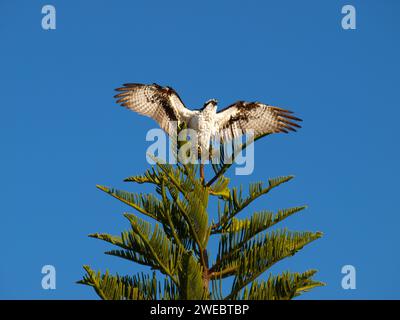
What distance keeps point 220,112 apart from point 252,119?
24.4 inches

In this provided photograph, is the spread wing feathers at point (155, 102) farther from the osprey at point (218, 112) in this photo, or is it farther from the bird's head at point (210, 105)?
the bird's head at point (210, 105)

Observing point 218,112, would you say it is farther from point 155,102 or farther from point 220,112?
point 155,102

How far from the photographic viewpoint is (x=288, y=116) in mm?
12344

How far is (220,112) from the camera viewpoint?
12.0 m

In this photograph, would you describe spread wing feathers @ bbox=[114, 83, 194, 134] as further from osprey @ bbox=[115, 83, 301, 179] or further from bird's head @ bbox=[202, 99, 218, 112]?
bird's head @ bbox=[202, 99, 218, 112]

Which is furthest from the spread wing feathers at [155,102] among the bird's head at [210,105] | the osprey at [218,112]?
the bird's head at [210,105]

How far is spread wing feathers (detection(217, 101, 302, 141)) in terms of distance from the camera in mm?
12047

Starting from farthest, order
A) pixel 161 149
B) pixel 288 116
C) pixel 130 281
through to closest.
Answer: pixel 288 116
pixel 161 149
pixel 130 281

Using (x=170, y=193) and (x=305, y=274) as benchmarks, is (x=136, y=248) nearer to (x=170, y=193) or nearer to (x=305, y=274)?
(x=170, y=193)

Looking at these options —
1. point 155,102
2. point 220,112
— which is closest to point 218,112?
point 220,112

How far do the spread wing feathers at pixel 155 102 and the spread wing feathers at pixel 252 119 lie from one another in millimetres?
622
